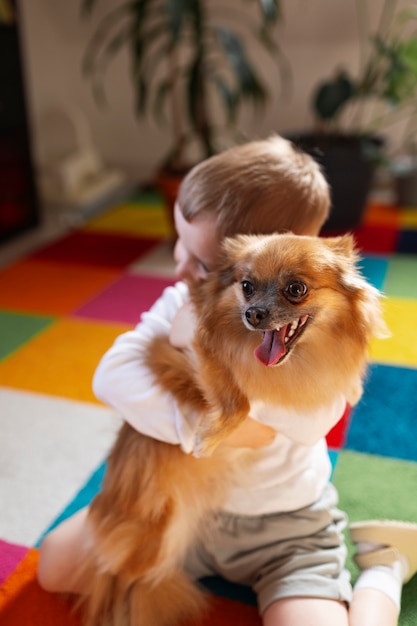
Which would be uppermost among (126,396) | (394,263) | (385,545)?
(126,396)

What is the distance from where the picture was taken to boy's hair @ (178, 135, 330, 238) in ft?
2.76

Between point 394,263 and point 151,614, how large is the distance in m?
1.66

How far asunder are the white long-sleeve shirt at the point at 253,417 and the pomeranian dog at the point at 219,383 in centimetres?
2

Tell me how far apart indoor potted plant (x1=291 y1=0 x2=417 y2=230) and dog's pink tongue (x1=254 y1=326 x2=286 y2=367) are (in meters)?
1.70

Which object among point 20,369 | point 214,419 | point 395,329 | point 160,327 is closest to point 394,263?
point 395,329

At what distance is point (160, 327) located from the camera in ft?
3.15

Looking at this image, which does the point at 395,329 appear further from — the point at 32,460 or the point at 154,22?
the point at 154,22

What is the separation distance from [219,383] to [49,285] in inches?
61.0

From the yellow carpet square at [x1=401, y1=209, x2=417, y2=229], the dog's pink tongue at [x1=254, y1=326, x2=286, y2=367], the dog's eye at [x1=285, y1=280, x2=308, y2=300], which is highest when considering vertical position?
the dog's eye at [x1=285, y1=280, x2=308, y2=300]

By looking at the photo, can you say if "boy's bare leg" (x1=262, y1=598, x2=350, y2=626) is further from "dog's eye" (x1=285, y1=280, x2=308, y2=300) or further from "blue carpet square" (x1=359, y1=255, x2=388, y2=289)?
"blue carpet square" (x1=359, y1=255, x2=388, y2=289)

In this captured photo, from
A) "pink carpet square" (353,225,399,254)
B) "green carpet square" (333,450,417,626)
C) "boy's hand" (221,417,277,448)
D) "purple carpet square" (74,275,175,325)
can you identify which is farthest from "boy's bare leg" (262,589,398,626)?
"pink carpet square" (353,225,399,254)

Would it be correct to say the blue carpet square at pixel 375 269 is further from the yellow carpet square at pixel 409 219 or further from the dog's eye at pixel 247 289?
the dog's eye at pixel 247 289

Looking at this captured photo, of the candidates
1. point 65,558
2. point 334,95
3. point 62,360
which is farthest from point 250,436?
point 334,95

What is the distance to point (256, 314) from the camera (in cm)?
65
